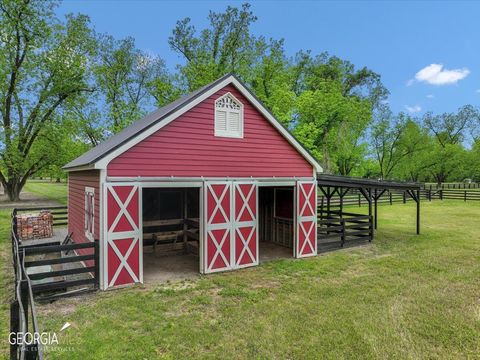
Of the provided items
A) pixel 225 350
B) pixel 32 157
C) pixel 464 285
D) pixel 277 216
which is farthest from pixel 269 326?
pixel 32 157

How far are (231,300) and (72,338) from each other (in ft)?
9.62

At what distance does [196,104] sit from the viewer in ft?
26.2

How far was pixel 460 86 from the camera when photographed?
47156mm

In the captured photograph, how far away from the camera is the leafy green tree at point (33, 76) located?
933 inches

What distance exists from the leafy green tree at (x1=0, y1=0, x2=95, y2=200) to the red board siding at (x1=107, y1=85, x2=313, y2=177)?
23.0 meters

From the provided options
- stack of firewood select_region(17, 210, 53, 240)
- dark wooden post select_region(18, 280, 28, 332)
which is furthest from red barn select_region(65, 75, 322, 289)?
dark wooden post select_region(18, 280, 28, 332)

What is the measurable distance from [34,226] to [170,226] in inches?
225

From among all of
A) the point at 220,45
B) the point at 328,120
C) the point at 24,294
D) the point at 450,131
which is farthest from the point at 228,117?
the point at 450,131

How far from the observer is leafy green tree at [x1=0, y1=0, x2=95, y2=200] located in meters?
23.7

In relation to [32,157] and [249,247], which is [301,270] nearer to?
[249,247]

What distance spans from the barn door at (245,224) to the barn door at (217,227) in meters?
0.21

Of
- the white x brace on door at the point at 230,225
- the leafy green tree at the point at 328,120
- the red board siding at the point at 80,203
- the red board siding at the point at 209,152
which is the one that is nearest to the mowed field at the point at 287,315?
the white x brace on door at the point at 230,225

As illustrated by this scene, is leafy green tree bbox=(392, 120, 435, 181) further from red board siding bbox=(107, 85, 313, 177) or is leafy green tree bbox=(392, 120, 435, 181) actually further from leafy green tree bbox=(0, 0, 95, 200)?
leafy green tree bbox=(0, 0, 95, 200)

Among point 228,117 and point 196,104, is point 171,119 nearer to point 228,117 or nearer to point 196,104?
point 196,104
